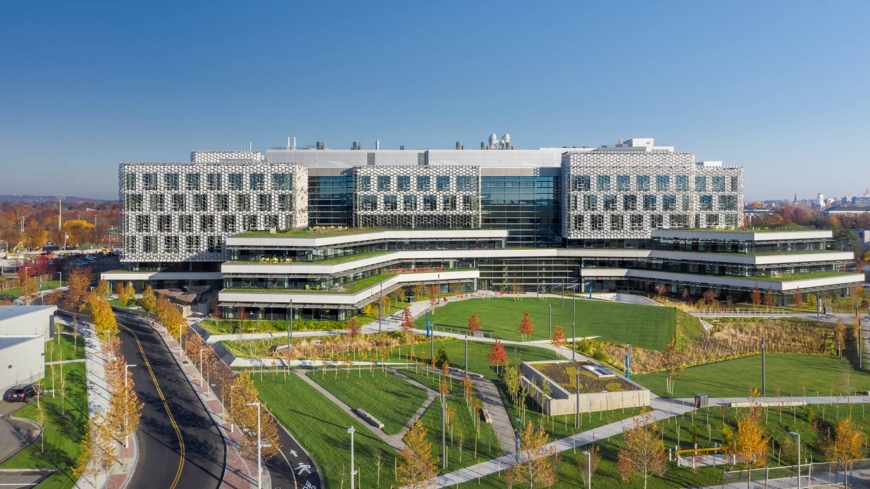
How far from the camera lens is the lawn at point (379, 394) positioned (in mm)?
45188

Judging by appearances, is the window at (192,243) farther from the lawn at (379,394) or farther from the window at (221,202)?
the lawn at (379,394)

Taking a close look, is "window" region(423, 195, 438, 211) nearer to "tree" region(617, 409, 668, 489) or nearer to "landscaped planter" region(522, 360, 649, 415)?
"landscaped planter" region(522, 360, 649, 415)

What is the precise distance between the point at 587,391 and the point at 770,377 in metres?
22.0

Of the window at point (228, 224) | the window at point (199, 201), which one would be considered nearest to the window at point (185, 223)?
the window at point (199, 201)

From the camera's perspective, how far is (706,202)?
364 ft

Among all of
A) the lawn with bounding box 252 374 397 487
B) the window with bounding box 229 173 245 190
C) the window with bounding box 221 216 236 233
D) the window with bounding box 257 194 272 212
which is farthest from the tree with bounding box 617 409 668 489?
the window with bounding box 229 173 245 190

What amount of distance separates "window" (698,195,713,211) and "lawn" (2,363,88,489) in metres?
99.4

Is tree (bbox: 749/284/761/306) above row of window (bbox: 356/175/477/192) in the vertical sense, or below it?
below

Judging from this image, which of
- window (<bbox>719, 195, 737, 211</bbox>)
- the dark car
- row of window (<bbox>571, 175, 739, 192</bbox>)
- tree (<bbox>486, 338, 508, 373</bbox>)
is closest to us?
the dark car

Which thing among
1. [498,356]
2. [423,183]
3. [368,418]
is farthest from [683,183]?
[368,418]

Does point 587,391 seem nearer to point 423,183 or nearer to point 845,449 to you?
point 845,449

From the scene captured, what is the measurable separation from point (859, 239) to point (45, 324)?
674 ft

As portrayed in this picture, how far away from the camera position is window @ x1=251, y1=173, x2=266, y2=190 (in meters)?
99.2

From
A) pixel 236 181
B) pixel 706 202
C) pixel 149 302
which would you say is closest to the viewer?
pixel 149 302
